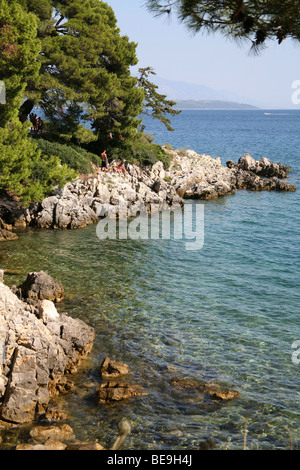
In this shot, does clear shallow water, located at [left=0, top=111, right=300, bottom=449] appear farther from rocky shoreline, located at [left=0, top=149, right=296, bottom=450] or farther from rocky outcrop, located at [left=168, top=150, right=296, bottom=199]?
rocky outcrop, located at [left=168, top=150, right=296, bottom=199]

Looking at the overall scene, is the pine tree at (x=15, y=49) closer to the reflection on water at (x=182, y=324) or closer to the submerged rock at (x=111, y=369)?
the reflection on water at (x=182, y=324)

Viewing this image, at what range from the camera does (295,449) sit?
11.6 meters

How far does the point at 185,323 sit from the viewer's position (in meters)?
18.7

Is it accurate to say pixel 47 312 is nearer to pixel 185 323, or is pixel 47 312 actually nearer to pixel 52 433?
pixel 52 433

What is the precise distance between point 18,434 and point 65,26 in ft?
115

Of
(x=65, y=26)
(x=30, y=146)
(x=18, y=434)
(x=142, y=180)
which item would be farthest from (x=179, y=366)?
(x=65, y=26)

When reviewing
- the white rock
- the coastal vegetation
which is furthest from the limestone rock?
the coastal vegetation

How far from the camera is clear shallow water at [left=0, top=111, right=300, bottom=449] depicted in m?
12.4

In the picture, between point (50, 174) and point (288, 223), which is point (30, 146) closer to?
point (50, 174)

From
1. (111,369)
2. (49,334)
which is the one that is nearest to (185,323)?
(111,369)

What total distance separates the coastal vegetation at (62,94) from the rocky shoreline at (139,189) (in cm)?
150

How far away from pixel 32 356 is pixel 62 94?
27587 mm

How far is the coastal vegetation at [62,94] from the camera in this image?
26250 millimetres

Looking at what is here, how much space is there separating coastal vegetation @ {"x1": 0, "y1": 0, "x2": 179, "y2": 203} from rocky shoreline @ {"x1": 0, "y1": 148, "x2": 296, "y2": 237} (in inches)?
59.1
